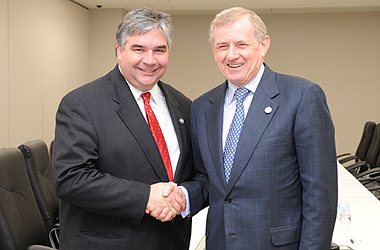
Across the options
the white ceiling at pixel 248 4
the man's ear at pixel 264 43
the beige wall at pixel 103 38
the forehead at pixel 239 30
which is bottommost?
the man's ear at pixel 264 43

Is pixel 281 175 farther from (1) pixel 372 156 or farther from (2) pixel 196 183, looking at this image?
(1) pixel 372 156

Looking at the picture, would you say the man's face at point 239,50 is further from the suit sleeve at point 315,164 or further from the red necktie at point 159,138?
the red necktie at point 159,138

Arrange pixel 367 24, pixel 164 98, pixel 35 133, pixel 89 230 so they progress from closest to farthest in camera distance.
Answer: pixel 89 230 → pixel 164 98 → pixel 35 133 → pixel 367 24

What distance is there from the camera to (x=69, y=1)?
872cm

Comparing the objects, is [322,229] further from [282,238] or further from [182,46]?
[182,46]

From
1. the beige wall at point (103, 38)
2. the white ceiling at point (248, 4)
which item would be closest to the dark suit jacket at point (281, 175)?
the white ceiling at point (248, 4)

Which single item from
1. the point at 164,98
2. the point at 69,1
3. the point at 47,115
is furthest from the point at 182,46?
the point at 164,98

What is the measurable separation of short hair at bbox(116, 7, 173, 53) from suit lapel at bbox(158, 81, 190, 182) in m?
0.33

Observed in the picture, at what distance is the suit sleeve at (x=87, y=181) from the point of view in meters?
1.96

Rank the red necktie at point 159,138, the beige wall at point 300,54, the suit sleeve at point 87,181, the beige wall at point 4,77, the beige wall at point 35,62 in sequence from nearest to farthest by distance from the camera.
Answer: the suit sleeve at point 87,181 < the red necktie at point 159,138 < the beige wall at point 4,77 < the beige wall at point 35,62 < the beige wall at point 300,54

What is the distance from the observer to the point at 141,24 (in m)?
2.10

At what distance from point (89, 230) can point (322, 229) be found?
0.98 metres

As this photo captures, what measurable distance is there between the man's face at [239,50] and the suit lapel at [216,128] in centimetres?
14

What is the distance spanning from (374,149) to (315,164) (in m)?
4.62
